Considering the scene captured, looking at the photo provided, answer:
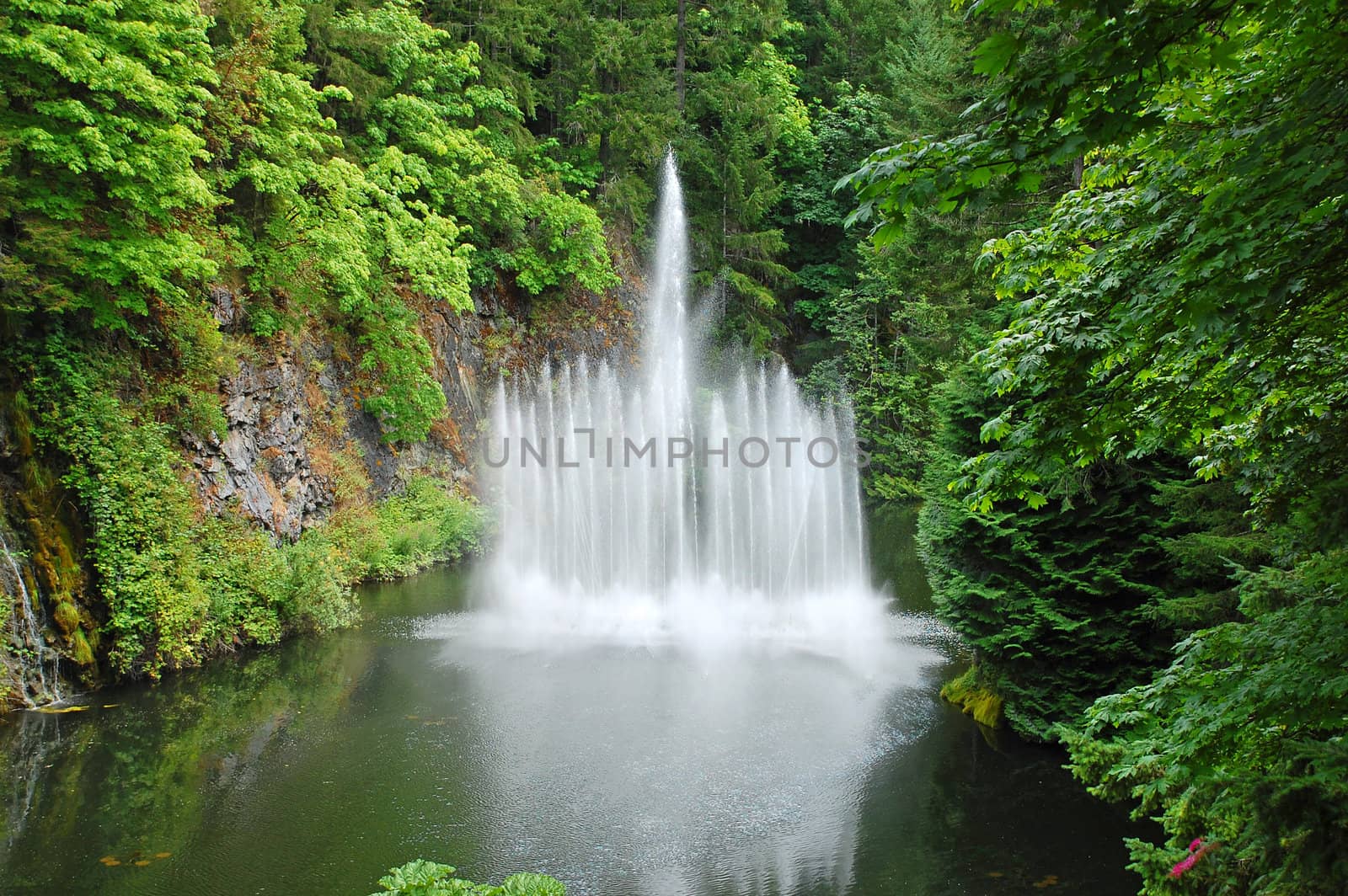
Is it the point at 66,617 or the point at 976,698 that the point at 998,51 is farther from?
the point at 66,617

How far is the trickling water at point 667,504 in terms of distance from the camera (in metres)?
14.6

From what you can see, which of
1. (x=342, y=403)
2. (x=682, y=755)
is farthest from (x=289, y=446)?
(x=682, y=755)

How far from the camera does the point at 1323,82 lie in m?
2.48

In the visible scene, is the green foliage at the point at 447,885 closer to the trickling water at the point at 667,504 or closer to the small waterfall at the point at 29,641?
the small waterfall at the point at 29,641

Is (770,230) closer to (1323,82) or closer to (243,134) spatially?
(243,134)

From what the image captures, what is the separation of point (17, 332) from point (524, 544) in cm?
986

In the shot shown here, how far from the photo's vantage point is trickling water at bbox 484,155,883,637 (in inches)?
573

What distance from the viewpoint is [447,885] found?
12.0ft

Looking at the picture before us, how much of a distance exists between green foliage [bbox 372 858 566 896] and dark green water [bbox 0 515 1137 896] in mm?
2611

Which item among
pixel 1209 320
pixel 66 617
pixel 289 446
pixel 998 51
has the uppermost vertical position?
pixel 289 446

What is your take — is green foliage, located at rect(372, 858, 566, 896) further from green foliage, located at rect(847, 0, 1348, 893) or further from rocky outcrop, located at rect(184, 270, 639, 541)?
rocky outcrop, located at rect(184, 270, 639, 541)

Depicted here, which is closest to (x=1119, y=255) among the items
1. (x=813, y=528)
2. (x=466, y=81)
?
(x=813, y=528)

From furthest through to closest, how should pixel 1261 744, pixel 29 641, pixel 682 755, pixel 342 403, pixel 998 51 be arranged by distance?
pixel 342 403
pixel 29 641
pixel 682 755
pixel 1261 744
pixel 998 51

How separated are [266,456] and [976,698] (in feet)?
37.9
